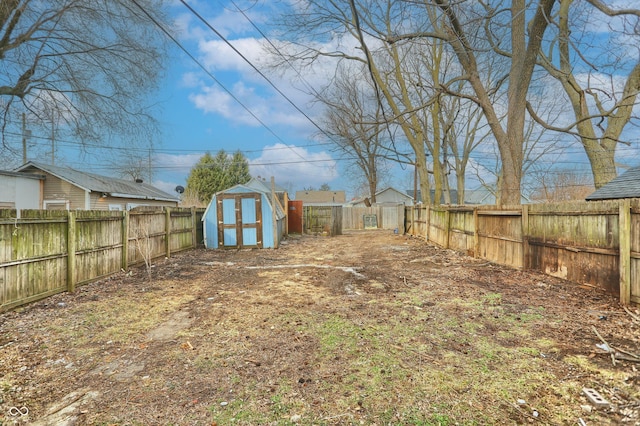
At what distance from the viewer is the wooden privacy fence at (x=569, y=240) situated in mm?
3973

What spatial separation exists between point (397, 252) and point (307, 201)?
32.1 m

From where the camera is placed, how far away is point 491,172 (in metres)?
22.1

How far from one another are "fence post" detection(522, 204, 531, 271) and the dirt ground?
2.51ft

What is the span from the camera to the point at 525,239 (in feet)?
20.2

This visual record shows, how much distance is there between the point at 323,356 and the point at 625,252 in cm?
399

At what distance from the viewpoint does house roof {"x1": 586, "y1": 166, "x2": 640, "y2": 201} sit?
8.62 meters

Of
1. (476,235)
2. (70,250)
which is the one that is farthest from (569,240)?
(70,250)

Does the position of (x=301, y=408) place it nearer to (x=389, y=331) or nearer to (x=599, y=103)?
(x=389, y=331)

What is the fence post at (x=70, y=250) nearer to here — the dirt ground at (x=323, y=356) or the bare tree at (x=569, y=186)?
the dirt ground at (x=323, y=356)

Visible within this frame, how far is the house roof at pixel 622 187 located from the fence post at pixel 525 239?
15.5ft

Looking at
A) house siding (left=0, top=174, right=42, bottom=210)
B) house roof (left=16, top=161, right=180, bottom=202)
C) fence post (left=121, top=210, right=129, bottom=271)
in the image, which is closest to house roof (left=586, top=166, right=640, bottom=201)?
fence post (left=121, top=210, right=129, bottom=271)

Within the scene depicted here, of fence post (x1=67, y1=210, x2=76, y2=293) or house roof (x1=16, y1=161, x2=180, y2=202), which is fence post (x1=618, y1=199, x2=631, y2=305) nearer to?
fence post (x1=67, y1=210, x2=76, y2=293)

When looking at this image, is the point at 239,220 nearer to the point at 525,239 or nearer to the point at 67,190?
the point at 525,239


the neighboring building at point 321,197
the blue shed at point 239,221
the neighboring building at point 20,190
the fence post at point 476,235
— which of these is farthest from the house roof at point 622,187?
the neighboring building at point 321,197
